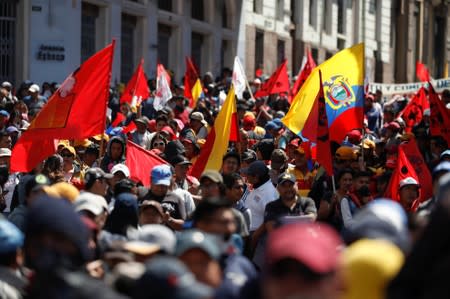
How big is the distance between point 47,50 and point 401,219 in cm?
2188

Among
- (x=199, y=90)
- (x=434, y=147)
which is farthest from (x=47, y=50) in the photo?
(x=434, y=147)

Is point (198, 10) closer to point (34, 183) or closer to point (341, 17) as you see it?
point (341, 17)

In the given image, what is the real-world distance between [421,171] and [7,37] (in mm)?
16061

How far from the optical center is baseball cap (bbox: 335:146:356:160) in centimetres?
1323

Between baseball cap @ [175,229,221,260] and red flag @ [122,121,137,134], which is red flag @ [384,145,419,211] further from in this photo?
baseball cap @ [175,229,221,260]

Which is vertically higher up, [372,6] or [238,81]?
[372,6]

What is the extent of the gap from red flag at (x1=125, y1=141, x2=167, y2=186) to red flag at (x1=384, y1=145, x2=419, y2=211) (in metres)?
2.15

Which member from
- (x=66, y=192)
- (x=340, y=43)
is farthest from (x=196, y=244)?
(x=340, y=43)

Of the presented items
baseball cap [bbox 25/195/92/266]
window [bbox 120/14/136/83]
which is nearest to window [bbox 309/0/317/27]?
window [bbox 120/14/136/83]

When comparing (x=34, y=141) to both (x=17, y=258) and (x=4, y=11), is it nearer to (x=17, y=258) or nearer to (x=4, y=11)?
(x=17, y=258)

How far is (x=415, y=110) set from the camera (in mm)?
20109

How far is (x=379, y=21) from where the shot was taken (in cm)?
5234

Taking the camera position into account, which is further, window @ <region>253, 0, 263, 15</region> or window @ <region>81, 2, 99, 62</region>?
window @ <region>253, 0, 263, 15</region>

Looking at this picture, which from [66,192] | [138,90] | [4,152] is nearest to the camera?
[66,192]
